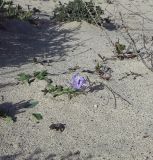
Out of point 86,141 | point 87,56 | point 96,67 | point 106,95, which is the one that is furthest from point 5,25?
point 86,141

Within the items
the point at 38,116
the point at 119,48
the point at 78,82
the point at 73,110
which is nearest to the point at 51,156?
the point at 38,116

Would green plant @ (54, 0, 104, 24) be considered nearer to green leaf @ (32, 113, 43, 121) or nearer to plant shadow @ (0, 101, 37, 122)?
plant shadow @ (0, 101, 37, 122)

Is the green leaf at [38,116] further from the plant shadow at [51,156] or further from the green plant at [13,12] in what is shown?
the green plant at [13,12]

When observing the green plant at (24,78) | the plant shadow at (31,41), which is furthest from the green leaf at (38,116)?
the plant shadow at (31,41)

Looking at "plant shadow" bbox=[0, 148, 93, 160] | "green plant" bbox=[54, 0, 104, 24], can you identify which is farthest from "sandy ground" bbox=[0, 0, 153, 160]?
"green plant" bbox=[54, 0, 104, 24]

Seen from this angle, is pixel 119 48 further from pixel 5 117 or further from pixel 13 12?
pixel 13 12

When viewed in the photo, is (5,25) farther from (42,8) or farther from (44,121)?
(44,121)
